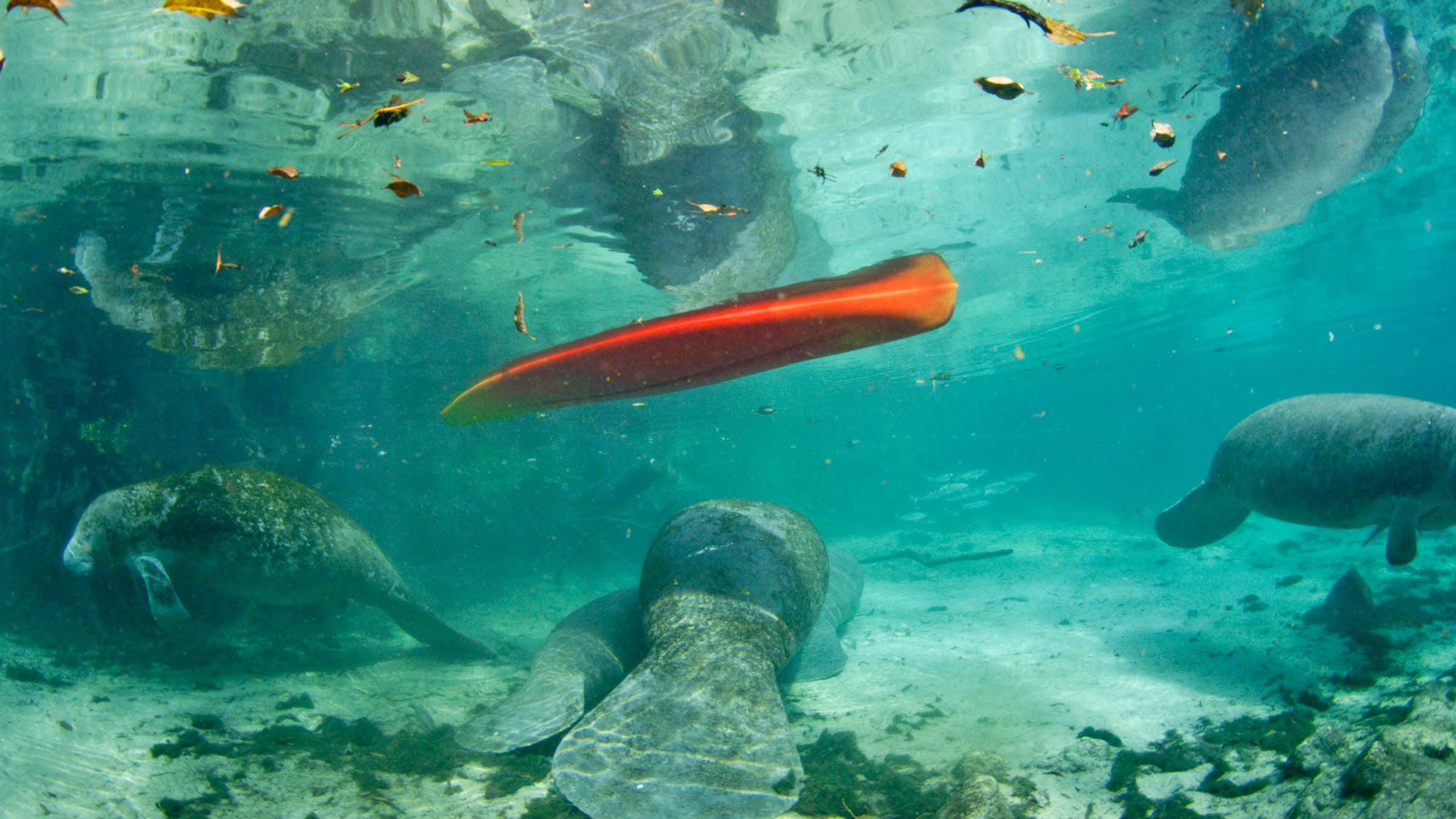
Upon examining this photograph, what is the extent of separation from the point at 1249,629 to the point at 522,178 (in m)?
12.3

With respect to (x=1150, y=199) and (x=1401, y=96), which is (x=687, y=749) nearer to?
(x=1401, y=96)

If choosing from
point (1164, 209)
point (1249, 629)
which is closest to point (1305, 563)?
point (1249, 629)

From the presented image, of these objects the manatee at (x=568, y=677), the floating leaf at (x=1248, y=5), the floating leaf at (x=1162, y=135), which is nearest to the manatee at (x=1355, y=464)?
the floating leaf at (x=1162, y=135)

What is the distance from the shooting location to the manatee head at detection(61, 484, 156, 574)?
596 cm

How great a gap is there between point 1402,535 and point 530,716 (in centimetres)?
775

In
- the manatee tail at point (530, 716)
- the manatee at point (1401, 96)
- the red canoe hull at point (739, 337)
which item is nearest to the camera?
the red canoe hull at point (739, 337)

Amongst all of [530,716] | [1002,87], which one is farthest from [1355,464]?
[530,716]

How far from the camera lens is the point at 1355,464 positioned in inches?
203

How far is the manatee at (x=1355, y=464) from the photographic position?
489cm

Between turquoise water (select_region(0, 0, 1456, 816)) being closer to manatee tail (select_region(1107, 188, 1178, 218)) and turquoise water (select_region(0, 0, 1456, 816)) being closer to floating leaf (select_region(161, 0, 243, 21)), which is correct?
manatee tail (select_region(1107, 188, 1178, 218))

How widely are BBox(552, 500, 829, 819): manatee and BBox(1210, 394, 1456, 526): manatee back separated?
4703mm

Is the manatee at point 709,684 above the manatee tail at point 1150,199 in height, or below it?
below

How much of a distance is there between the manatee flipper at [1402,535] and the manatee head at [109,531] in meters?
11.9

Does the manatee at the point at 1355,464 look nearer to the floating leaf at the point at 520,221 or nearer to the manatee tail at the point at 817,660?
the manatee tail at the point at 817,660
